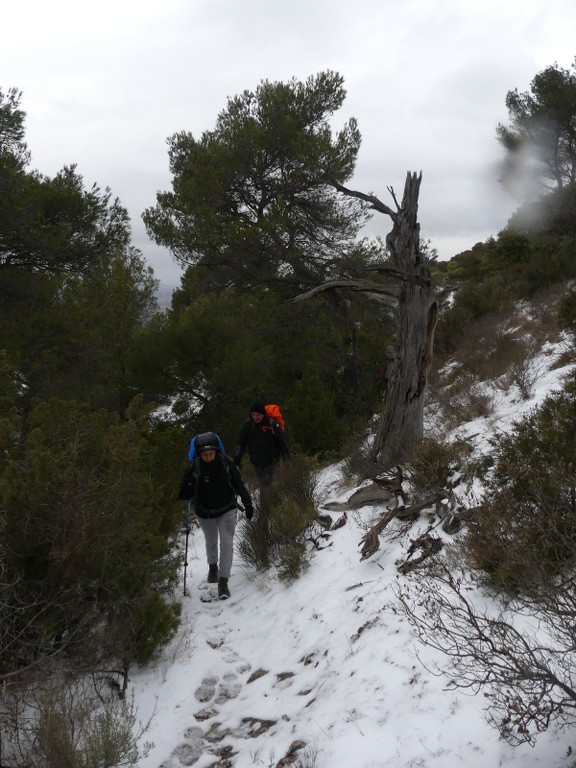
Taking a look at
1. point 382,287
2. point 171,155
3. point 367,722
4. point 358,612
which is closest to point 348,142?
point 171,155

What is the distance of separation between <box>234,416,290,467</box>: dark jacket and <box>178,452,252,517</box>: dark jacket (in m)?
1.10

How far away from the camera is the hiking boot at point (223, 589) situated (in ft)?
17.1

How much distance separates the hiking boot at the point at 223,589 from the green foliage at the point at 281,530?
1.71ft

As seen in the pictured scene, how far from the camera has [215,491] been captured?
5266mm

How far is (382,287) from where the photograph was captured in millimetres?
7492

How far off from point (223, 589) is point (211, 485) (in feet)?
3.30

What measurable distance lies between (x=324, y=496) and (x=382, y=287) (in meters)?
2.99

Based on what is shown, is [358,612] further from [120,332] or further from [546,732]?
[120,332]

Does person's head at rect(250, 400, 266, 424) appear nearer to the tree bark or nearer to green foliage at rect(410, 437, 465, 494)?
the tree bark

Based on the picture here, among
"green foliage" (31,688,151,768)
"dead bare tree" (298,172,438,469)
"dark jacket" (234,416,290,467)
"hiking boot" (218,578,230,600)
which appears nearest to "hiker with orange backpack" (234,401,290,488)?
"dark jacket" (234,416,290,467)

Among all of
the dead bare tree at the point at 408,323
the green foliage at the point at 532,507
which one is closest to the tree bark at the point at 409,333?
the dead bare tree at the point at 408,323

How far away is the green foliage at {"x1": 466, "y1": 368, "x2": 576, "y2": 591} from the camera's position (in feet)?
8.93

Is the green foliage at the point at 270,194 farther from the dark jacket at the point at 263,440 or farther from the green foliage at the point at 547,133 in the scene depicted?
the green foliage at the point at 547,133

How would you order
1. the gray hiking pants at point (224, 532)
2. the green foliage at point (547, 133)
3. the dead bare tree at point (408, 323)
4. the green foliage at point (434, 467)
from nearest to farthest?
the green foliage at point (434, 467)
the gray hiking pants at point (224, 532)
the dead bare tree at point (408, 323)
the green foliage at point (547, 133)
